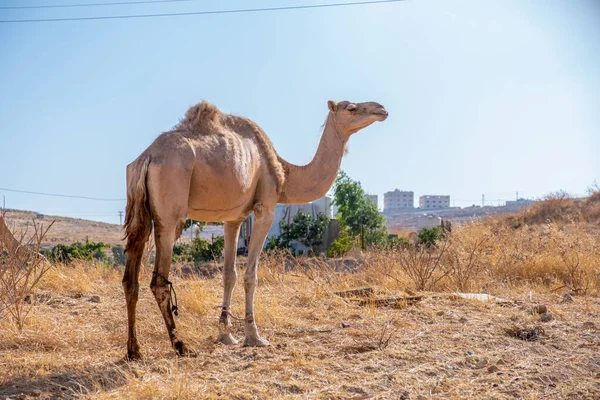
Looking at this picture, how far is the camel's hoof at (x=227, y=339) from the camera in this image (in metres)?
6.82

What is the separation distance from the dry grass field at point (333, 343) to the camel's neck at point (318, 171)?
5.71ft

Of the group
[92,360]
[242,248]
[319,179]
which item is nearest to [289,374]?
[92,360]

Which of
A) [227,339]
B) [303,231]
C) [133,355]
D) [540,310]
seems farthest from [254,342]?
[303,231]

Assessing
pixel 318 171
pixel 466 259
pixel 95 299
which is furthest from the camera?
pixel 466 259

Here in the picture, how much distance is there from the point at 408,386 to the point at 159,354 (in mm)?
2662

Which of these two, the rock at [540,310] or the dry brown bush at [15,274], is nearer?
the dry brown bush at [15,274]

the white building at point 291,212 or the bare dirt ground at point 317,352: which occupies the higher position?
the white building at point 291,212

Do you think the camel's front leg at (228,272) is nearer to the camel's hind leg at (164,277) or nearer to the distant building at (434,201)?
the camel's hind leg at (164,277)

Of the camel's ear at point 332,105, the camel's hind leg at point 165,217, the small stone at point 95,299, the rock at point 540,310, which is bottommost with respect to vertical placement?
the small stone at point 95,299

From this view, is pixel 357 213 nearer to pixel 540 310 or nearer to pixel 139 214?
pixel 540 310

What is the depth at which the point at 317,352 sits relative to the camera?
20.3 feet

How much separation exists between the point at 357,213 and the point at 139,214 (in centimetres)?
2349

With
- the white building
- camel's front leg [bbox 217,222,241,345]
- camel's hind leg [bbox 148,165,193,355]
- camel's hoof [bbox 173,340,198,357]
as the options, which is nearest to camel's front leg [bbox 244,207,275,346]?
camel's front leg [bbox 217,222,241,345]

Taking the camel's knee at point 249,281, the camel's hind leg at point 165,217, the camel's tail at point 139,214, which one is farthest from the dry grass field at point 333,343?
the camel's tail at point 139,214
